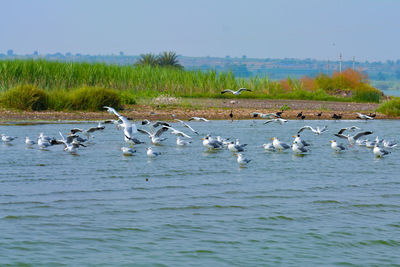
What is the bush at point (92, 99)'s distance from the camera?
31438mm

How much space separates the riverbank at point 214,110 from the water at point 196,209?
9936mm

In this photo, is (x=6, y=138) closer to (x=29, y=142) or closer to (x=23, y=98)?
(x=29, y=142)

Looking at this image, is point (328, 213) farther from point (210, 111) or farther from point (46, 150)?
point (210, 111)

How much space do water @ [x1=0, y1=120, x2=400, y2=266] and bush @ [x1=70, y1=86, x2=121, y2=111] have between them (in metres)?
11.8

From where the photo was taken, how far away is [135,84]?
135 ft

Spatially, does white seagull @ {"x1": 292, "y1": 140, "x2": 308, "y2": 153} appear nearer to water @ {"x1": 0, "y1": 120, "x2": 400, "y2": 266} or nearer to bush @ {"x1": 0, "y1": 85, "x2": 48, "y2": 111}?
water @ {"x1": 0, "y1": 120, "x2": 400, "y2": 266}

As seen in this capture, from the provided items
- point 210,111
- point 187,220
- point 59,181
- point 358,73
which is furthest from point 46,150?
point 358,73

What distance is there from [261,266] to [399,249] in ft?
7.94

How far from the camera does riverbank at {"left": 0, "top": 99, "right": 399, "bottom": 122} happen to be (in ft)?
96.2

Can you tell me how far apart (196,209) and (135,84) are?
29.8m

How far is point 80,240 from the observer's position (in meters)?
9.89

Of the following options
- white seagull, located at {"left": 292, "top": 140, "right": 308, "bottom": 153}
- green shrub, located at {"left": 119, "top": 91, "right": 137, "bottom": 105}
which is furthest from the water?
green shrub, located at {"left": 119, "top": 91, "right": 137, "bottom": 105}

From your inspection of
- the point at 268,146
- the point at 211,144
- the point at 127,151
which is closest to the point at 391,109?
the point at 268,146

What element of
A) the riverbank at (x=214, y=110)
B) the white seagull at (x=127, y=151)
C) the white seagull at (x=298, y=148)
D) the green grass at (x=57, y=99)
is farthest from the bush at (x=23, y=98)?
the white seagull at (x=298, y=148)
